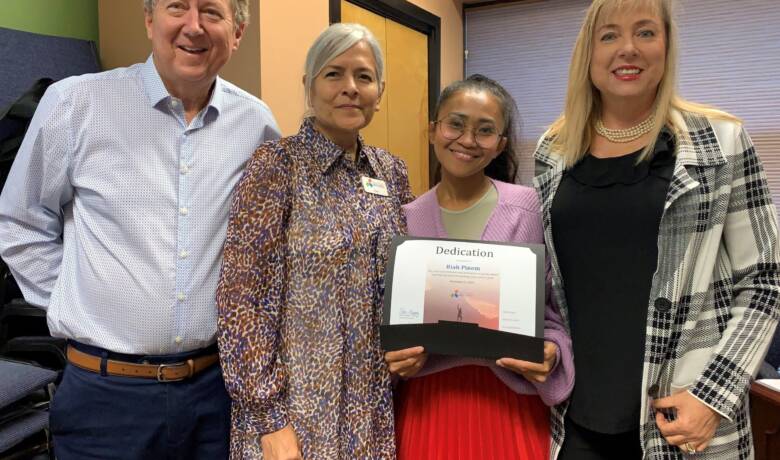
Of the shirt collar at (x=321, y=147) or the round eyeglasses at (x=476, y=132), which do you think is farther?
the round eyeglasses at (x=476, y=132)

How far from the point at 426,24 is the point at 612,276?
3.23 meters

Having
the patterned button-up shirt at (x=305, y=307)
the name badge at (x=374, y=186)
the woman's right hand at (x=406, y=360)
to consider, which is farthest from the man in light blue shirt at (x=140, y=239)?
the woman's right hand at (x=406, y=360)

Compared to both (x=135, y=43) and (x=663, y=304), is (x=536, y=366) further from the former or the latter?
(x=135, y=43)

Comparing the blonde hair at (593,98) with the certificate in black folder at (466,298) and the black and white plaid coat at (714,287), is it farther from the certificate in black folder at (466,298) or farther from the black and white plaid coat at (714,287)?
the certificate in black folder at (466,298)

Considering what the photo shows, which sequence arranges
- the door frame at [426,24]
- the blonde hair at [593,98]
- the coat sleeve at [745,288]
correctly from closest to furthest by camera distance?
→ the coat sleeve at [745,288]
the blonde hair at [593,98]
the door frame at [426,24]

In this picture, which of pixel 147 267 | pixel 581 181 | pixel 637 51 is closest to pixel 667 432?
pixel 581 181

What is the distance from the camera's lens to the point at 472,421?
1.36 meters

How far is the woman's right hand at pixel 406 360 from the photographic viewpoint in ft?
4.19

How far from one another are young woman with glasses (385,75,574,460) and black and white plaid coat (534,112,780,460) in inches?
8.4

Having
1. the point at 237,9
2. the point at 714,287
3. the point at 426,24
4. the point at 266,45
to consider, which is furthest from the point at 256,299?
the point at 426,24

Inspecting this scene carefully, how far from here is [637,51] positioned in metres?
1.29

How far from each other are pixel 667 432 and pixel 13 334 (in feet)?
7.12

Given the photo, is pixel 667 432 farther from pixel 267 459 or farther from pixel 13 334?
pixel 13 334

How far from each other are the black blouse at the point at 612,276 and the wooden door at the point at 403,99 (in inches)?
88.7
